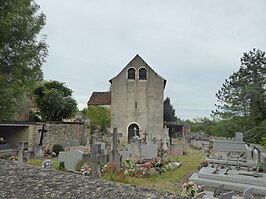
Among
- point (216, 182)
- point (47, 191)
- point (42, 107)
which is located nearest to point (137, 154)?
point (216, 182)

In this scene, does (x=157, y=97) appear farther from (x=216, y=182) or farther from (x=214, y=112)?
(x=216, y=182)

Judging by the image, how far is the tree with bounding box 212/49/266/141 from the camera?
70.5ft

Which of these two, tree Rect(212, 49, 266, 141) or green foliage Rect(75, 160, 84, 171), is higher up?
tree Rect(212, 49, 266, 141)

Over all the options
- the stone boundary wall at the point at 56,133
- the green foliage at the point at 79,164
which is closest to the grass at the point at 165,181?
the green foliage at the point at 79,164

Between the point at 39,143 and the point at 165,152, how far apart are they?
30.5 ft

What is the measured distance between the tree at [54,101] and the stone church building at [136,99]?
4647mm

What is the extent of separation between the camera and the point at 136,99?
2528 centimetres

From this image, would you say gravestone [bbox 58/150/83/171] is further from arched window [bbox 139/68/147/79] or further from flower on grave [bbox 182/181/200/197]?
arched window [bbox 139/68/147/79]

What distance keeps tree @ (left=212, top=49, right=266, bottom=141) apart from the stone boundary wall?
1423 cm

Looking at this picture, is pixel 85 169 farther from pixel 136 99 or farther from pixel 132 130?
pixel 136 99

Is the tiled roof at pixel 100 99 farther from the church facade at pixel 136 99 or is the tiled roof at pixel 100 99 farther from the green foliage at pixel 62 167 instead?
the green foliage at pixel 62 167

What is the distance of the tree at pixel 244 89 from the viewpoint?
21484 mm

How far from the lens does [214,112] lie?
25719 mm

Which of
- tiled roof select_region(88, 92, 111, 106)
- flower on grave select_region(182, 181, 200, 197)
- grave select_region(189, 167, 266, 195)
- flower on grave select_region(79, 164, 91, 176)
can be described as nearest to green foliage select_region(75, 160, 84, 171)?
flower on grave select_region(79, 164, 91, 176)
